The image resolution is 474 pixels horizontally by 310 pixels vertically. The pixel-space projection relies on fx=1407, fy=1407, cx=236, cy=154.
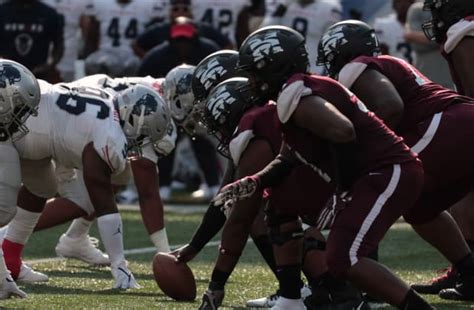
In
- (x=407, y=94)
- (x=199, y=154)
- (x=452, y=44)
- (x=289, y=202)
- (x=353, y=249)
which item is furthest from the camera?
(x=199, y=154)

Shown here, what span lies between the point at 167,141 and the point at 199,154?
4345 millimetres

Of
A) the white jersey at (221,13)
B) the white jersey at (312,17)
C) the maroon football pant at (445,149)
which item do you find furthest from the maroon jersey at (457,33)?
the white jersey at (221,13)

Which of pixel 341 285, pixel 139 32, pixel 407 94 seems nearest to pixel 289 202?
pixel 341 285

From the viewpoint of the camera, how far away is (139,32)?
1385 cm

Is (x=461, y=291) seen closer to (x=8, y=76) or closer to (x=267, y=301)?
(x=267, y=301)

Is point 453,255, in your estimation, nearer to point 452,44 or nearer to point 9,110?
point 452,44

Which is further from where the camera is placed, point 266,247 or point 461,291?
point 461,291

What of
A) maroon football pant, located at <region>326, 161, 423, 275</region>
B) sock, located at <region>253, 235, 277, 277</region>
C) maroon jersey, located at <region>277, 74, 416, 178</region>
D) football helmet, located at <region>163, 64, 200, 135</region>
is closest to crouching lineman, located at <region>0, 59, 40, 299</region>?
sock, located at <region>253, 235, 277, 277</region>

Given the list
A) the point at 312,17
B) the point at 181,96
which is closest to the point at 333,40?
the point at 181,96

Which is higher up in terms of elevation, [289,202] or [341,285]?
[289,202]

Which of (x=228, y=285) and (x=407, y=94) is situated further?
(x=228, y=285)

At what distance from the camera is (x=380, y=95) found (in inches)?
248

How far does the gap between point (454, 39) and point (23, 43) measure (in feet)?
21.2

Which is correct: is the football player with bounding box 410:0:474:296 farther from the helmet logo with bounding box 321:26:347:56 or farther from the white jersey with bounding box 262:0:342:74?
the white jersey with bounding box 262:0:342:74
